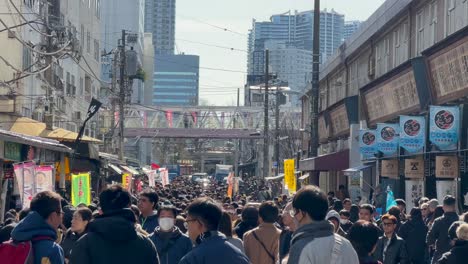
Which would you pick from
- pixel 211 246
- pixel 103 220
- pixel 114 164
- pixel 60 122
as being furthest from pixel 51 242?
pixel 114 164

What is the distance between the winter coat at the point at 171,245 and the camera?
10.2 metres

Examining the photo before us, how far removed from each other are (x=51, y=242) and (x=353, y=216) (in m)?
11.8

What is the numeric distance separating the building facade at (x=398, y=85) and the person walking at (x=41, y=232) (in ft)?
46.9

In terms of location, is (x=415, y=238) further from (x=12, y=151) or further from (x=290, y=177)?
(x=290, y=177)

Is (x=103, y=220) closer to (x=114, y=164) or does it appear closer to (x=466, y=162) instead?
(x=466, y=162)

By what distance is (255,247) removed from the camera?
1116 cm

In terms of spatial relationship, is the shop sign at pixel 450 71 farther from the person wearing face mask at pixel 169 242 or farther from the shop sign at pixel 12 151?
the person wearing face mask at pixel 169 242

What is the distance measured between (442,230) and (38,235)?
8379 millimetres

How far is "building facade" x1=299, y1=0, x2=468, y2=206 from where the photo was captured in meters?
23.4

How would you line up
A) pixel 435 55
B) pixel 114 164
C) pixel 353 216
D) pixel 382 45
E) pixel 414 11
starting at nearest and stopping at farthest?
1. pixel 353 216
2. pixel 435 55
3. pixel 414 11
4. pixel 382 45
5. pixel 114 164

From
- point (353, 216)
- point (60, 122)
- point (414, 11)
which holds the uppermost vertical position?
point (414, 11)

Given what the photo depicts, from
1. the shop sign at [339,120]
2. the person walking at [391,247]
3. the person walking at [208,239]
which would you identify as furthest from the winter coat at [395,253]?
the shop sign at [339,120]

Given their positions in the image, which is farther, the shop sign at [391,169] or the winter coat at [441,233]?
the shop sign at [391,169]

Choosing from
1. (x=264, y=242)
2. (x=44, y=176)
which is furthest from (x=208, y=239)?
(x=44, y=176)
